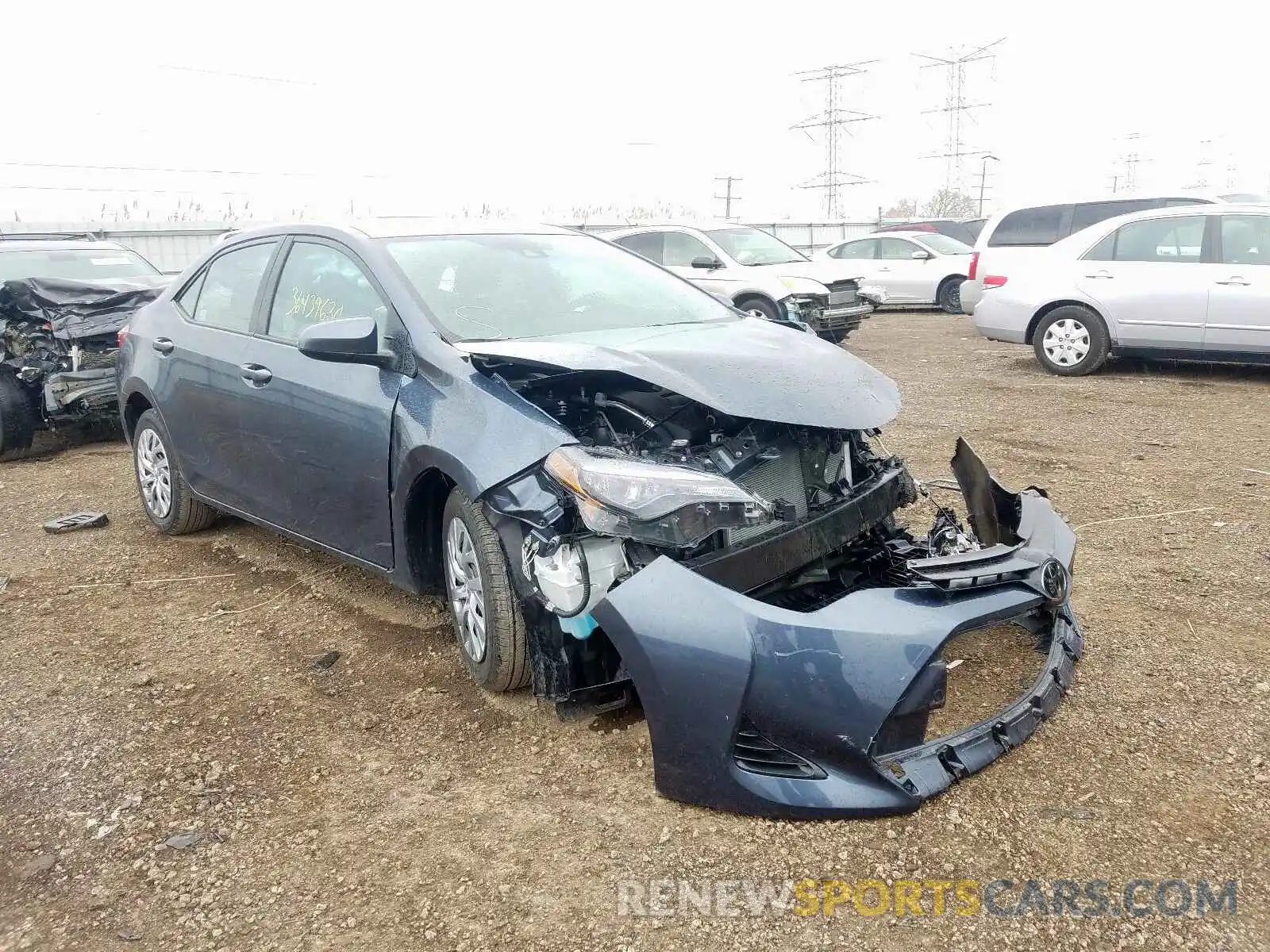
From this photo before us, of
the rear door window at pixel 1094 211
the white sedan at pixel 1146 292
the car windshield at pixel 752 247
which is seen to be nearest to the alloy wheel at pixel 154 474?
the white sedan at pixel 1146 292

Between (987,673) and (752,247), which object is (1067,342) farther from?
(987,673)

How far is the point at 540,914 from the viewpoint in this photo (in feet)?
7.20

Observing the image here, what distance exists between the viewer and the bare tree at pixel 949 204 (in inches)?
1656

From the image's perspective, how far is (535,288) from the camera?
12.3 ft

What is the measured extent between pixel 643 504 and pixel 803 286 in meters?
9.46

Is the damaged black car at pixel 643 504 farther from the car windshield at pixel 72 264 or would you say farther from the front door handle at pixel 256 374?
the car windshield at pixel 72 264

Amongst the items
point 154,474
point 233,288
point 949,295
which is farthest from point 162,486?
point 949,295

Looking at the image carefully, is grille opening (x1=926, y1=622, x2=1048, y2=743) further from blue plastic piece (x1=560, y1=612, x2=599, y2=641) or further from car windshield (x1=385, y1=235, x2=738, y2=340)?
car windshield (x1=385, y1=235, x2=738, y2=340)

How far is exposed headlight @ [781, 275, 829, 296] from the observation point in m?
11.4

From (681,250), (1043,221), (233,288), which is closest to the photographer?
(233,288)

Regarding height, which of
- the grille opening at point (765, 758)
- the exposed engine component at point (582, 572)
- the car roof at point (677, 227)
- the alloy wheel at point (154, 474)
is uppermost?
the car roof at point (677, 227)

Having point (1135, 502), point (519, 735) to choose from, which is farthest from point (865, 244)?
point (519, 735)

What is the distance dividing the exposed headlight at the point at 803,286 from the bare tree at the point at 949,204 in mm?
32587

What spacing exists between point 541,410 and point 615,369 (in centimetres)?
27
